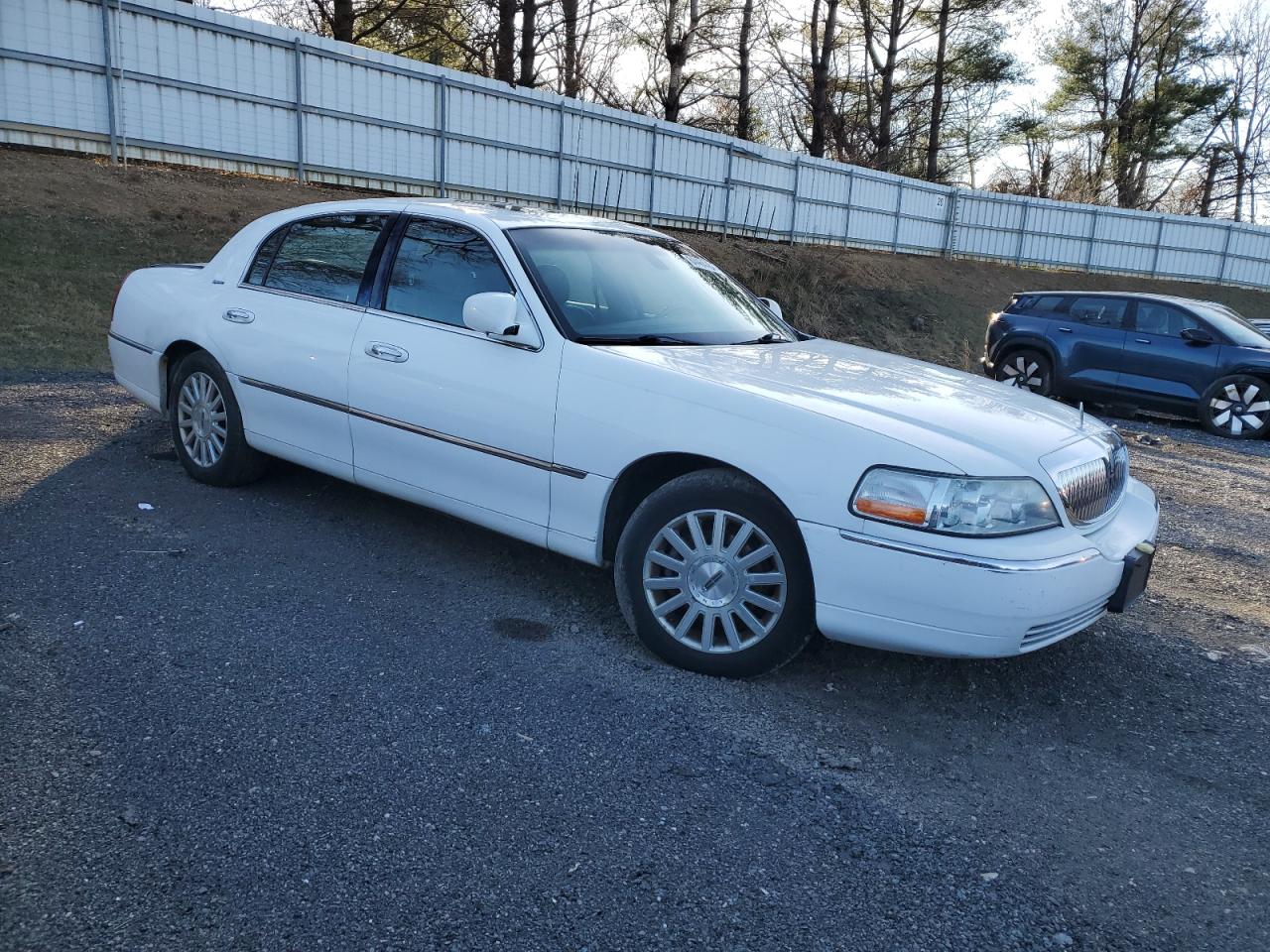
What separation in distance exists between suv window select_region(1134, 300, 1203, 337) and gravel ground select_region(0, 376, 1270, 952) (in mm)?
7987

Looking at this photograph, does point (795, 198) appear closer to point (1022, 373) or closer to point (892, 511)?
point (1022, 373)

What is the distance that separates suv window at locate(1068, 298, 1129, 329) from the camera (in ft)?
40.2

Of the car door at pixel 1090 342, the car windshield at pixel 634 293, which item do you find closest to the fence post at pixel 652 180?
the car door at pixel 1090 342

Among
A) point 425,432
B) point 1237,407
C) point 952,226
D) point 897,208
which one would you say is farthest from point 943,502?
→ point 952,226

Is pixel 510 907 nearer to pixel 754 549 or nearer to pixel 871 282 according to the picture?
pixel 754 549

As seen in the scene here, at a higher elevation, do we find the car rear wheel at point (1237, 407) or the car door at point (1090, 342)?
the car door at point (1090, 342)

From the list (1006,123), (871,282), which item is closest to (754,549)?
(871,282)

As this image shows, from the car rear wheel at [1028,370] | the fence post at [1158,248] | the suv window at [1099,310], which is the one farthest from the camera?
the fence post at [1158,248]

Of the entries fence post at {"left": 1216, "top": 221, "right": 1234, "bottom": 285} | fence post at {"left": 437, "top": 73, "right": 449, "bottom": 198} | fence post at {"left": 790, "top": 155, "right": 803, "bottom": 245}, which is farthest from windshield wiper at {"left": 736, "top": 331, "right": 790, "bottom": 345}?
fence post at {"left": 1216, "top": 221, "right": 1234, "bottom": 285}

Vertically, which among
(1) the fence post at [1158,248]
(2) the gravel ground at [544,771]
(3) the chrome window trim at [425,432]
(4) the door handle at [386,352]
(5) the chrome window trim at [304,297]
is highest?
(1) the fence post at [1158,248]

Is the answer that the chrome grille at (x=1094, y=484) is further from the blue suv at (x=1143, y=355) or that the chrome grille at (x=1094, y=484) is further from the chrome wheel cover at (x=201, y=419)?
the blue suv at (x=1143, y=355)

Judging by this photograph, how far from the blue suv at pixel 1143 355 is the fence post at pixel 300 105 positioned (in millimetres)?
10183

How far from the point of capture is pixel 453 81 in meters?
16.3

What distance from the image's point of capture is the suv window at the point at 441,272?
173 inches
